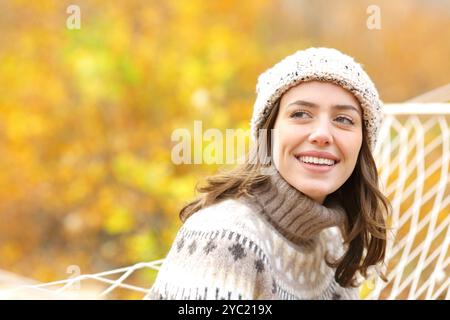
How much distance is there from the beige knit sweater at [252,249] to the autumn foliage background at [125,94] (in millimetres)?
2082

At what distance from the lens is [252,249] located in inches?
41.9

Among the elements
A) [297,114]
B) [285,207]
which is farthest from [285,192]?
[297,114]

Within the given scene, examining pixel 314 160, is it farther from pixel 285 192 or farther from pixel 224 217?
pixel 224 217

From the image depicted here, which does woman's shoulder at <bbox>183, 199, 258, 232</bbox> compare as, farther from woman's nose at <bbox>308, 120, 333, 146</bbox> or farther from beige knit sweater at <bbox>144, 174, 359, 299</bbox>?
woman's nose at <bbox>308, 120, 333, 146</bbox>

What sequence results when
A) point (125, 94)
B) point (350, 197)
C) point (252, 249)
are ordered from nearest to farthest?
point (252, 249) → point (350, 197) → point (125, 94)

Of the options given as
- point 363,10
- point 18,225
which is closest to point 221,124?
point 363,10

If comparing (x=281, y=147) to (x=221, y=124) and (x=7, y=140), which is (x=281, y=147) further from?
(x=7, y=140)

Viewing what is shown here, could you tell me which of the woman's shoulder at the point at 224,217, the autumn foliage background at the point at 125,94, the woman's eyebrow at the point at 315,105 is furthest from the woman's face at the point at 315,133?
the autumn foliage background at the point at 125,94

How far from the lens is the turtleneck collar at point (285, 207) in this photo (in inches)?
46.2

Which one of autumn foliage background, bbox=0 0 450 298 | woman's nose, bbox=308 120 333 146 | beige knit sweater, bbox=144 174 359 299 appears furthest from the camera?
autumn foliage background, bbox=0 0 450 298

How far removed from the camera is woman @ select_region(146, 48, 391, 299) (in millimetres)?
1055

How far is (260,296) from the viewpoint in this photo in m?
1.09

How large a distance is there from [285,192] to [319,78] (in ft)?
0.64

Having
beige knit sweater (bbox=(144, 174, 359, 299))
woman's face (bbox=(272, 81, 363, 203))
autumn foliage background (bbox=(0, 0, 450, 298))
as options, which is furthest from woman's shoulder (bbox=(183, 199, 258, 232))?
autumn foliage background (bbox=(0, 0, 450, 298))
